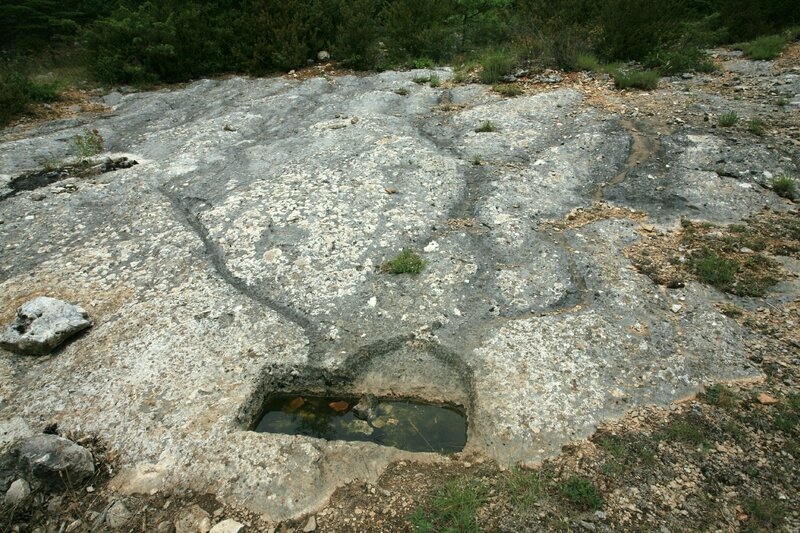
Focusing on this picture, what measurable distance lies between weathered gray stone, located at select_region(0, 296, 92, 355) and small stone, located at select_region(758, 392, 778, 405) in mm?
5248

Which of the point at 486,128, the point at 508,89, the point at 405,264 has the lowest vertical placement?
the point at 405,264

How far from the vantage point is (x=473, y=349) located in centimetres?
391

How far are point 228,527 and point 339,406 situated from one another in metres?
1.13

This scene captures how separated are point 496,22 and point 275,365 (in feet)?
39.6

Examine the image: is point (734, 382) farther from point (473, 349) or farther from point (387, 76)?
point (387, 76)

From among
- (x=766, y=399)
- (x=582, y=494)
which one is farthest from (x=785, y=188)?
(x=582, y=494)

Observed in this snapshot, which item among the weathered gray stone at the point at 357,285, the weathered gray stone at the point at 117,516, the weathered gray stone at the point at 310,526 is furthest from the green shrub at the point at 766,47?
the weathered gray stone at the point at 117,516

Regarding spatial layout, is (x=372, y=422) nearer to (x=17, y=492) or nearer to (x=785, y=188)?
(x=17, y=492)

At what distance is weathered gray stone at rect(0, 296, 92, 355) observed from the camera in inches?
158

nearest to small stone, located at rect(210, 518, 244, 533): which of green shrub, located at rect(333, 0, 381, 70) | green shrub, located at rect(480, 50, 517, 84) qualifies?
green shrub, located at rect(480, 50, 517, 84)

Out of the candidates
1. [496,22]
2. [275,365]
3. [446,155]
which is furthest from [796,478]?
[496,22]

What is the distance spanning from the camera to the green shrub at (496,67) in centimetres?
938

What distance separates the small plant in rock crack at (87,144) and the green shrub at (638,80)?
8422 millimetres

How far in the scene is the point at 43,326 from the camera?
4102mm
